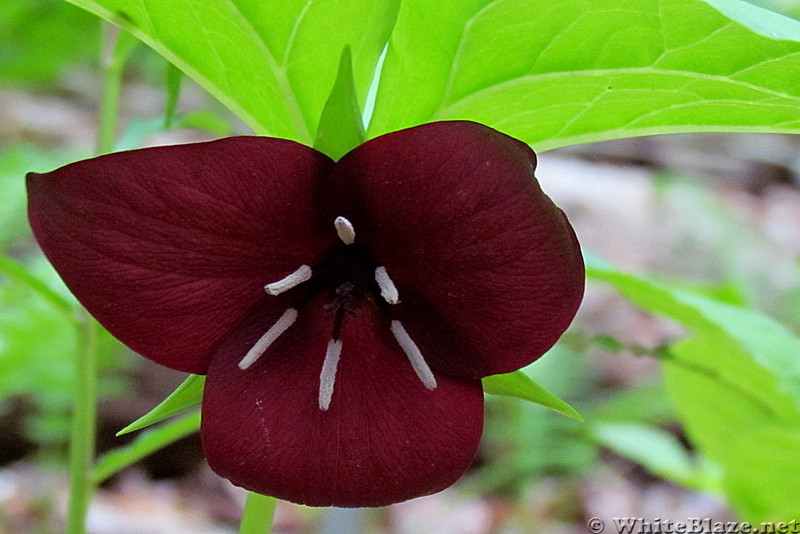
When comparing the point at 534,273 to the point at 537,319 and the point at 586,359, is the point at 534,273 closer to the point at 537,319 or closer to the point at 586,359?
the point at 537,319

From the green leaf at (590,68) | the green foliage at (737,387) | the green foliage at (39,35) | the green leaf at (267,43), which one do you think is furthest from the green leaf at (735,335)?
the green foliage at (39,35)

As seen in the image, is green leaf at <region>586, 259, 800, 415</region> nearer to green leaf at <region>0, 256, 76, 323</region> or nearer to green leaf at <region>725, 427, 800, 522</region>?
green leaf at <region>725, 427, 800, 522</region>

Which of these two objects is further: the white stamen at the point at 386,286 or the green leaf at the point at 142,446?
the green leaf at the point at 142,446

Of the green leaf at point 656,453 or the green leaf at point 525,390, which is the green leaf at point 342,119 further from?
the green leaf at point 656,453

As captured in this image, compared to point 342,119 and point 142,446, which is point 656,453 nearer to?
point 142,446

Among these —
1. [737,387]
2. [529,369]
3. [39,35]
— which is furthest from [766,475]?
[39,35]

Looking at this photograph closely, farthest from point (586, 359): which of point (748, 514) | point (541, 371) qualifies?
point (748, 514)
